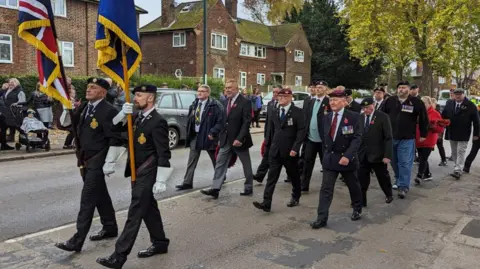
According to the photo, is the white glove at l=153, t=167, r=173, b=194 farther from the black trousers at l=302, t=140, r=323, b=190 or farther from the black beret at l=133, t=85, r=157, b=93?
the black trousers at l=302, t=140, r=323, b=190

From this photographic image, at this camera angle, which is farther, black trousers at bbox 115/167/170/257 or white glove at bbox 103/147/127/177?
white glove at bbox 103/147/127/177

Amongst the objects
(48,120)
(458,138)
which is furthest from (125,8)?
(48,120)

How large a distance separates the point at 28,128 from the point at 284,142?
805 cm

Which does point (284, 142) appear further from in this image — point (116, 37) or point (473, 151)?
point (473, 151)

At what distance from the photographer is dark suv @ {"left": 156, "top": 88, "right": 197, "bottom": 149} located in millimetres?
13828

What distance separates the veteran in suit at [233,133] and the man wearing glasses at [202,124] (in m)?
0.23

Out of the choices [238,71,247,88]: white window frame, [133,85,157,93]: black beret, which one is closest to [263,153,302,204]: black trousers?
[133,85,157,93]: black beret

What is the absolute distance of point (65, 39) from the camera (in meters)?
26.8

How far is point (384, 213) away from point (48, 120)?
9.75 meters

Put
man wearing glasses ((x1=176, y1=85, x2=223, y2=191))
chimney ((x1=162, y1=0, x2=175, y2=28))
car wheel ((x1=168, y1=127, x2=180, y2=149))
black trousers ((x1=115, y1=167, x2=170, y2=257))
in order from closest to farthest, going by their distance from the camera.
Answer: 1. black trousers ((x1=115, y1=167, x2=170, y2=257))
2. man wearing glasses ((x1=176, y1=85, x2=223, y2=191))
3. car wheel ((x1=168, y1=127, x2=180, y2=149))
4. chimney ((x1=162, y1=0, x2=175, y2=28))

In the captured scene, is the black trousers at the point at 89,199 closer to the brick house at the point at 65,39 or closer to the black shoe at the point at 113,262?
the black shoe at the point at 113,262

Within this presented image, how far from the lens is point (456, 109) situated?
1052cm

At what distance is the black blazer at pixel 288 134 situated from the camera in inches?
271

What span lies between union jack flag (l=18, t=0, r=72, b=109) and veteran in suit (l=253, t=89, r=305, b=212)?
9.97 ft
